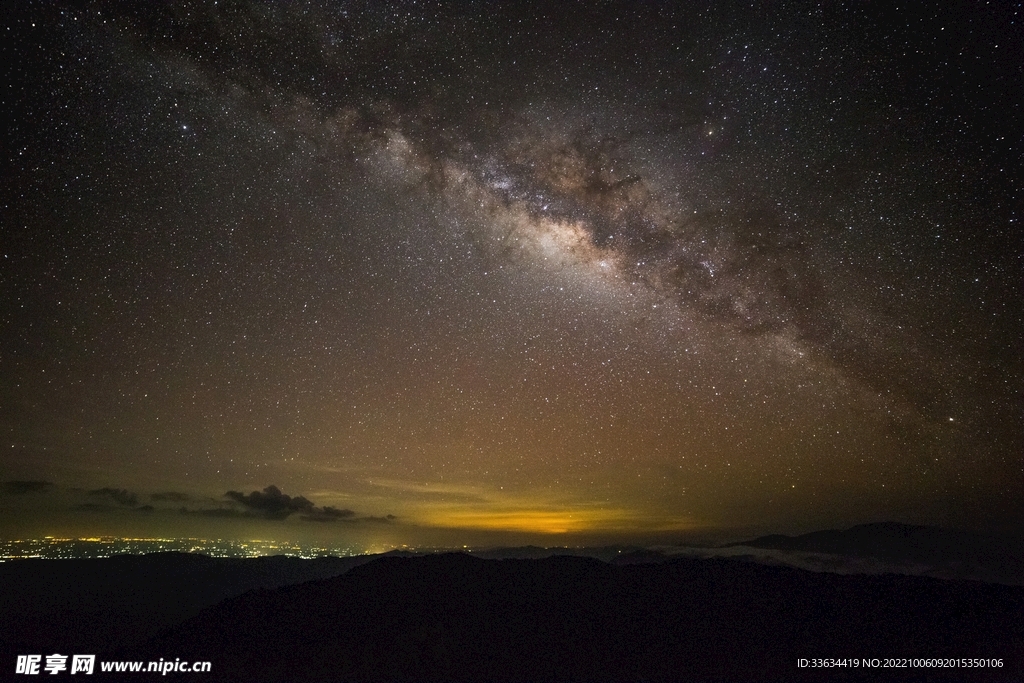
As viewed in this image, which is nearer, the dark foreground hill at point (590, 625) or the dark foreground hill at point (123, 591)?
the dark foreground hill at point (590, 625)

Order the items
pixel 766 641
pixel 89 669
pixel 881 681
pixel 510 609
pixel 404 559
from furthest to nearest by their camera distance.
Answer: pixel 404 559 < pixel 510 609 < pixel 766 641 < pixel 881 681 < pixel 89 669

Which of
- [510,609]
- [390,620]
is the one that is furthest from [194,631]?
[510,609]

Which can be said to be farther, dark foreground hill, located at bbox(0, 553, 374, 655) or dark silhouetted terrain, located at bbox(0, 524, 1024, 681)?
dark foreground hill, located at bbox(0, 553, 374, 655)

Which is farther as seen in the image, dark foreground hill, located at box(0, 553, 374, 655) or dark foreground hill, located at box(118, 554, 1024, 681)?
dark foreground hill, located at box(0, 553, 374, 655)

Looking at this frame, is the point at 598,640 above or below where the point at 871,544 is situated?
below

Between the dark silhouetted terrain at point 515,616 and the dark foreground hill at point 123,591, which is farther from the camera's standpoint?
the dark foreground hill at point 123,591

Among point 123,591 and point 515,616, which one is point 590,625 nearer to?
point 515,616

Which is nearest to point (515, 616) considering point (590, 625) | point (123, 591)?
point (590, 625)

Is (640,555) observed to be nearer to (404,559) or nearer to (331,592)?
(404,559)
